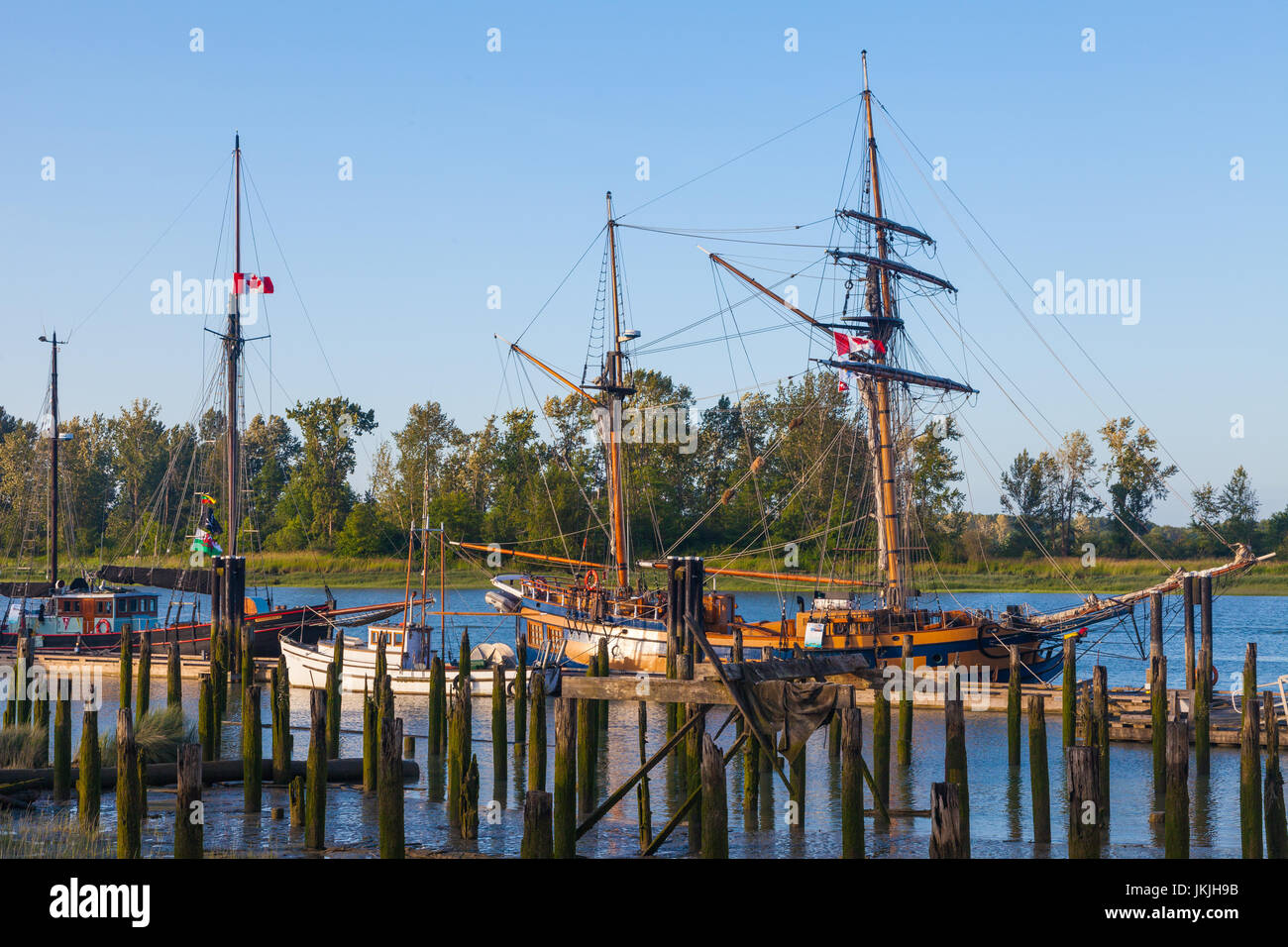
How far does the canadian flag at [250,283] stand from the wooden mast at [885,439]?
23.7 metres

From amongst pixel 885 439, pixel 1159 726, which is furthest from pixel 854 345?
pixel 1159 726

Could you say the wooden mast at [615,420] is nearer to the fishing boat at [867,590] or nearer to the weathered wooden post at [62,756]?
the fishing boat at [867,590]

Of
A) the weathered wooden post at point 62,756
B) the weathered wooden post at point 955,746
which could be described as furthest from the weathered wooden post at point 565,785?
the weathered wooden post at point 62,756

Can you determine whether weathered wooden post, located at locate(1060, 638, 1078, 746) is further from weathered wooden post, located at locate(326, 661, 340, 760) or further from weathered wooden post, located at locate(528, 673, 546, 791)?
weathered wooden post, located at locate(326, 661, 340, 760)

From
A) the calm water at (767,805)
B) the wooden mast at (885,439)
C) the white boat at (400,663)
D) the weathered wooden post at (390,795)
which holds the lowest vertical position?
the calm water at (767,805)

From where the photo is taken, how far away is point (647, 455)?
107 metres

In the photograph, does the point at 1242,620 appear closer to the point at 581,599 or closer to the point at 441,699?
the point at 581,599

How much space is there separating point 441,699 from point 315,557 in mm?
77165

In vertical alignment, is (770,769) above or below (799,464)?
below

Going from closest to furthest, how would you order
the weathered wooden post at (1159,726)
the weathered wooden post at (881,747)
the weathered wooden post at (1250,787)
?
the weathered wooden post at (1250,787) < the weathered wooden post at (881,747) < the weathered wooden post at (1159,726)

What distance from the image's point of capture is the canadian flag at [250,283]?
51500 millimetres

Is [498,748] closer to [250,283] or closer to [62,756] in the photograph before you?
[62,756]
